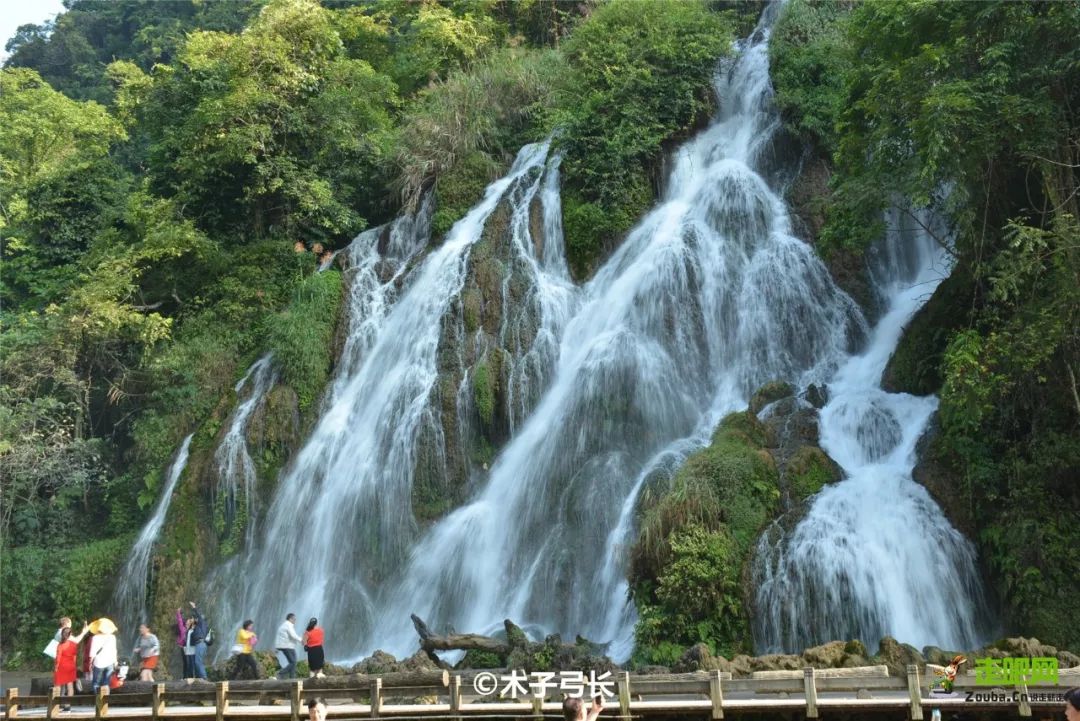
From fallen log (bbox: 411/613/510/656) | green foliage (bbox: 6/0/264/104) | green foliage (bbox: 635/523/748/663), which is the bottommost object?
fallen log (bbox: 411/613/510/656)

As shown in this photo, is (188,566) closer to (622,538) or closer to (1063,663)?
(622,538)

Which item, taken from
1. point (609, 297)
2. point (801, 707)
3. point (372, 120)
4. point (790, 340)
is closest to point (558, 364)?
point (609, 297)

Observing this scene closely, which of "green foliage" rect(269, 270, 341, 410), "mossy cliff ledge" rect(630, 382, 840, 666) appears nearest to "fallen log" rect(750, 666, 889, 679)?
"mossy cliff ledge" rect(630, 382, 840, 666)

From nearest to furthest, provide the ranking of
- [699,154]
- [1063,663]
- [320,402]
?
[1063,663] < [320,402] < [699,154]

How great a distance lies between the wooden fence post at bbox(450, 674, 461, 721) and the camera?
10.3m

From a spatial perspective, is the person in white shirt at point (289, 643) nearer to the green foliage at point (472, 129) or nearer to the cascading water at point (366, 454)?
the cascading water at point (366, 454)

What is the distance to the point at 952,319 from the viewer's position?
15.9 meters

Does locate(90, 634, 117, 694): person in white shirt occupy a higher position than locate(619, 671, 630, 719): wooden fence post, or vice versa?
locate(90, 634, 117, 694): person in white shirt

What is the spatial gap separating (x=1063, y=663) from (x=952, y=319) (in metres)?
7.05

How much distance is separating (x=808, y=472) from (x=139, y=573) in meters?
14.4

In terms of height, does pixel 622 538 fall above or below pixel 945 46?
below

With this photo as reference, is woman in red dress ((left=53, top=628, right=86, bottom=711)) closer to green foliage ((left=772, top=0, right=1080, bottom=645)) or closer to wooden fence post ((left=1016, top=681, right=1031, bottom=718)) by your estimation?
wooden fence post ((left=1016, top=681, right=1031, bottom=718))

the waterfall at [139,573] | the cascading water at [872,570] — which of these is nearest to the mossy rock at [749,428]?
the cascading water at [872,570]

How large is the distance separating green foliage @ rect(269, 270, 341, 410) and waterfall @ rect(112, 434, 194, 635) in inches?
126
